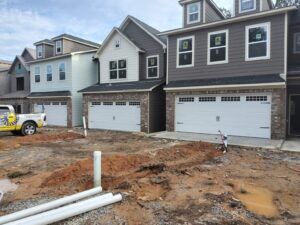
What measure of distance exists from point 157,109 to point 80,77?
8.47m

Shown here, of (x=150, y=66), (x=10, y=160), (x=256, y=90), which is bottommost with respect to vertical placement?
(x=10, y=160)

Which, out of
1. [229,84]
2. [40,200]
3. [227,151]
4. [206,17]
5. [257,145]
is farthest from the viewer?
[206,17]

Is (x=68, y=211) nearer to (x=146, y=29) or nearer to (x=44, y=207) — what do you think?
(x=44, y=207)

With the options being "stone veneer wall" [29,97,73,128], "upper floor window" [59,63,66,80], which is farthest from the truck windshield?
"upper floor window" [59,63,66,80]

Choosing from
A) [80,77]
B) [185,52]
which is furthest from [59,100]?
[185,52]

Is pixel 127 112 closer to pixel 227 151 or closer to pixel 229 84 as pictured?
pixel 229 84

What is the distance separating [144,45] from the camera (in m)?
20.0

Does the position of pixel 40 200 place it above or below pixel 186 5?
below

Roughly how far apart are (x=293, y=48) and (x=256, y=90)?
4.56 metres

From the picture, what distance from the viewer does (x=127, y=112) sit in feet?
60.9

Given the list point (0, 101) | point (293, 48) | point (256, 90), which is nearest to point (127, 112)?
point (256, 90)

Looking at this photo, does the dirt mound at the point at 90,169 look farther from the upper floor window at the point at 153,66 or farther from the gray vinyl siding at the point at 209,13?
the gray vinyl siding at the point at 209,13

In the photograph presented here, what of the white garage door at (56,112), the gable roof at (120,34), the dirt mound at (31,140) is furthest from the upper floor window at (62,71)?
the dirt mound at (31,140)

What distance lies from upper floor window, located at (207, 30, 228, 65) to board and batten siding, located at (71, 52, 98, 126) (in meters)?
11.5
